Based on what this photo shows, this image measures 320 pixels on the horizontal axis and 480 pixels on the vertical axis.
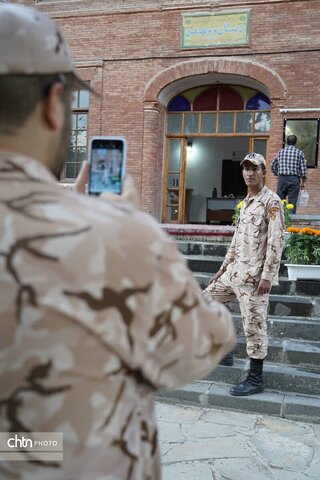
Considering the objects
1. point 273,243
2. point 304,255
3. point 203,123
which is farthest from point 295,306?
point 203,123

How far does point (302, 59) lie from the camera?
11070mm

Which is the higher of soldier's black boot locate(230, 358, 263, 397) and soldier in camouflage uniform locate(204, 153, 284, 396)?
soldier in camouflage uniform locate(204, 153, 284, 396)

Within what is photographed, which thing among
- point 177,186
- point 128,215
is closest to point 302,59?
point 177,186

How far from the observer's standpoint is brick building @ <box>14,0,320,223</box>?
1113cm

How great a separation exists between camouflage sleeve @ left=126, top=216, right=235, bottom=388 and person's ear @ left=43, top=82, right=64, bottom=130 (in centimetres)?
30

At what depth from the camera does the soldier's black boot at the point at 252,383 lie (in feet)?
13.6

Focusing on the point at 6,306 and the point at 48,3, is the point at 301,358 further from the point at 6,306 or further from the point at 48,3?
the point at 48,3

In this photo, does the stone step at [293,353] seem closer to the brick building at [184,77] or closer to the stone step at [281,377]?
the stone step at [281,377]

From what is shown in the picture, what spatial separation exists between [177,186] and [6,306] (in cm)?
1235

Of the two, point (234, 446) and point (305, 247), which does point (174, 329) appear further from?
point (305, 247)

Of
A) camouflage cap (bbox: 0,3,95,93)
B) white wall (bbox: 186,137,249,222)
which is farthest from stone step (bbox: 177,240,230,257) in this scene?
white wall (bbox: 186,137,249,222)

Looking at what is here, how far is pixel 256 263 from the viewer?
4.08m

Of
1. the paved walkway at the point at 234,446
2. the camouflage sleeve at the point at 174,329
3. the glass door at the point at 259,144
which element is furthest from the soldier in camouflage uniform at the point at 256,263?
the glass door at the point at 259,144

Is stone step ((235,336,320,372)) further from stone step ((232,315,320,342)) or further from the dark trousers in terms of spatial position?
the dark trousers
